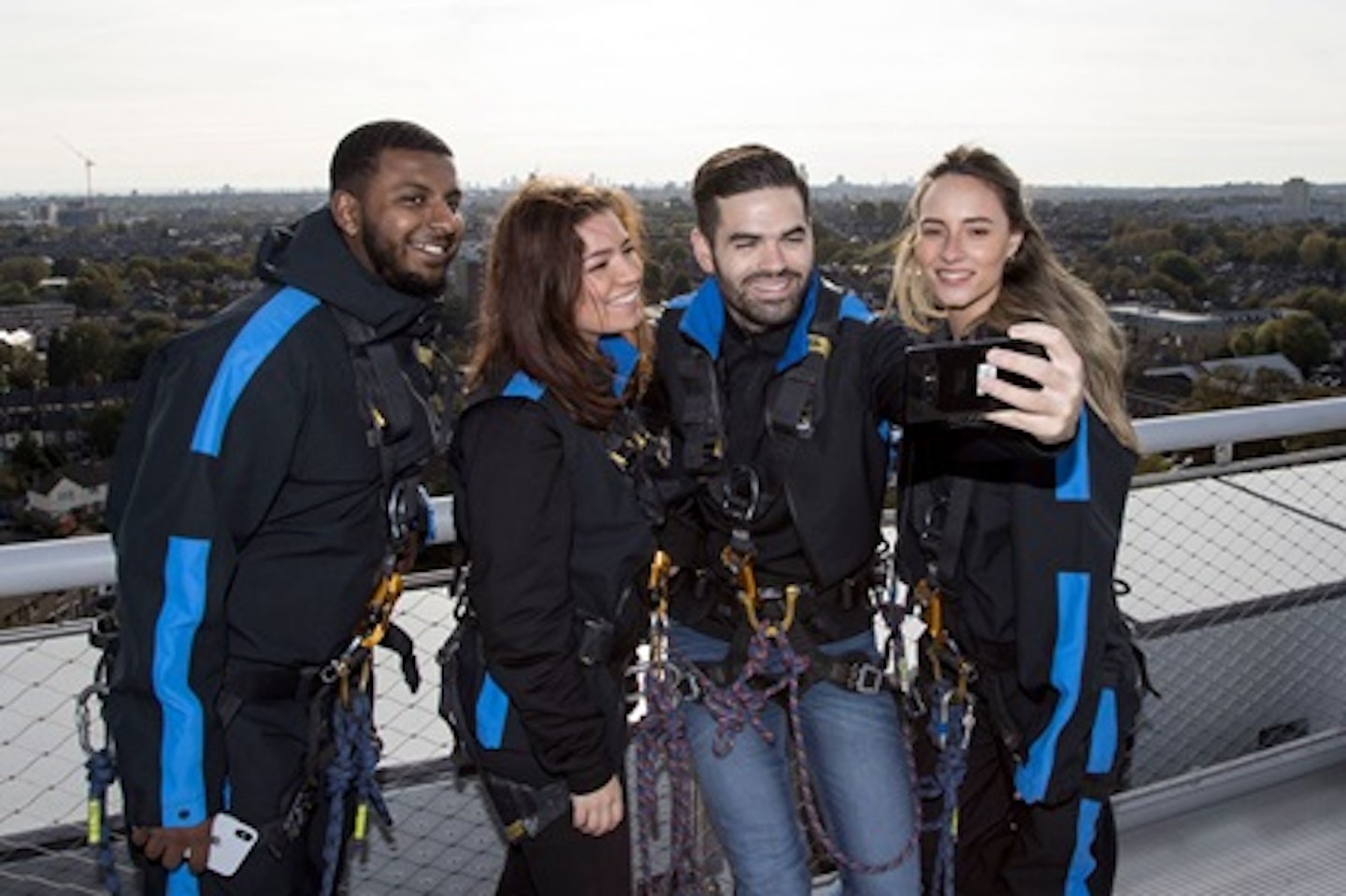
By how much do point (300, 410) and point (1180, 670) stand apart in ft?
9.53

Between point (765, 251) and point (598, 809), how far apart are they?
1.11m

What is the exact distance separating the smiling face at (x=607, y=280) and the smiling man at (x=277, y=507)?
276mm

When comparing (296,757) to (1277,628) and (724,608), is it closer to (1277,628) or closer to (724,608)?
(724,608)

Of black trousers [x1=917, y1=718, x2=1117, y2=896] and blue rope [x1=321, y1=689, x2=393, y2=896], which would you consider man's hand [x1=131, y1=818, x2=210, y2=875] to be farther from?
black trousers [x1=917, y1=718, x2=1117, y2=896]

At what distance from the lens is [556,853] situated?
2227mm

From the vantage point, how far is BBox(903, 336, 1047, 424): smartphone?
161cm

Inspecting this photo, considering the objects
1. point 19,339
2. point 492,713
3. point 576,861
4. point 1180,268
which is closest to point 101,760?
point 492,713

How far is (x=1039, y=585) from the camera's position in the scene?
2.16 meters

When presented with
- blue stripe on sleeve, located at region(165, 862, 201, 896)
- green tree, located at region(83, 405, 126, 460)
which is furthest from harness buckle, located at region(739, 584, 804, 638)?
green tree, located at region(83, 405, 126, 460)

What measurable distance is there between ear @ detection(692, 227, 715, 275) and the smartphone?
3.10 ft

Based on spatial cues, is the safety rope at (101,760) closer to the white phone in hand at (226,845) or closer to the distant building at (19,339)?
the white phone in hand at (226,845)

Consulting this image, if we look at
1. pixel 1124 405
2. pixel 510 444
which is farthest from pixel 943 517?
pixel 510 444

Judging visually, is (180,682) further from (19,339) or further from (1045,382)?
(19,339)

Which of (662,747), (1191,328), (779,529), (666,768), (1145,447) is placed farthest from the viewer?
(1191,328)
